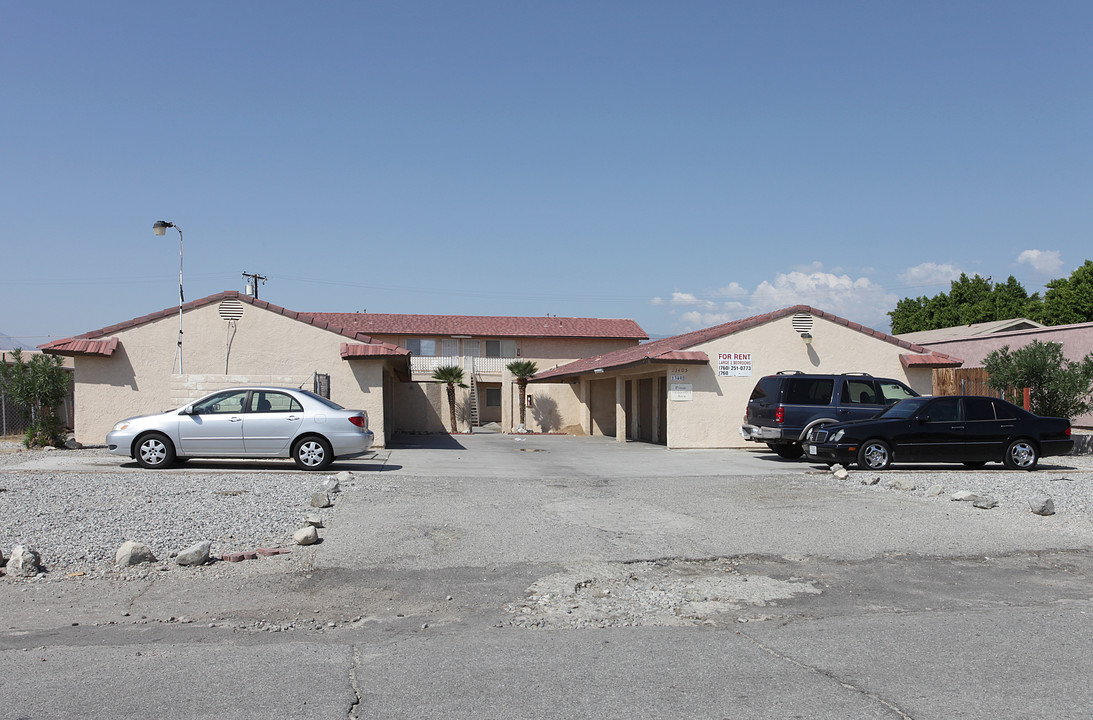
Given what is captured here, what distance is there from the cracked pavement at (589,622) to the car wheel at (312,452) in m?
4.43

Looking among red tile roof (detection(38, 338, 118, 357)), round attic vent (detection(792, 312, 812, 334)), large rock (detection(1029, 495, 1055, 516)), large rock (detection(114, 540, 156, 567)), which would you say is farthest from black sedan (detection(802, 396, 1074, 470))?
red tile roof (detection(38, 338, 118, 357))

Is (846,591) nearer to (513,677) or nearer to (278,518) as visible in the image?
(513,677)

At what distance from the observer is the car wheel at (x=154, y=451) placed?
14266mm

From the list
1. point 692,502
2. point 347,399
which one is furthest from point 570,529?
point 347,399

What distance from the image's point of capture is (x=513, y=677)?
465 centimetres

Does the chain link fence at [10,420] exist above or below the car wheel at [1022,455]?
above

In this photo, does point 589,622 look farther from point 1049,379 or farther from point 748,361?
point 1049,379

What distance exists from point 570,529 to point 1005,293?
52.8 meters

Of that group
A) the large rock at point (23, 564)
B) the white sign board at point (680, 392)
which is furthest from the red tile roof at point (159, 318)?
the large rock at point (23, 564)

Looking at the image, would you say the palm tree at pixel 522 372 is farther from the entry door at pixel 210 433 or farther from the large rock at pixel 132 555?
the large rock at pixel 132 555

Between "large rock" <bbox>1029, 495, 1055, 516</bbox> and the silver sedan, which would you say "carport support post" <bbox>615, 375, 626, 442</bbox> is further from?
"large rock" <bbox>1029, 495, 1055, 516</bbox>

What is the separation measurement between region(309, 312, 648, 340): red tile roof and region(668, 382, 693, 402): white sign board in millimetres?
20358

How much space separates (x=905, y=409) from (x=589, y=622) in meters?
12.1

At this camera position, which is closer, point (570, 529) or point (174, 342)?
point (570, 529)
